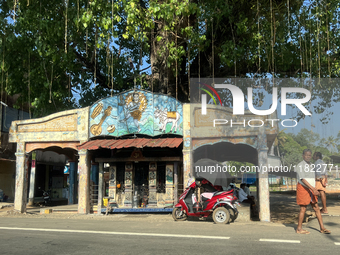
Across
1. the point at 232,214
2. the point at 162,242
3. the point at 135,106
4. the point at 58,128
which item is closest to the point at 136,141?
the point at 135,106

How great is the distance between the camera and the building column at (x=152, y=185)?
15562 millimetres

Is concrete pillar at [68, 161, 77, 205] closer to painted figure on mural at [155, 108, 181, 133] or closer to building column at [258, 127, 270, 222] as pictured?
painted figure on mural at [155, 108, 181, 133]

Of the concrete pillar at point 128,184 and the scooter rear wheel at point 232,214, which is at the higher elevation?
the concrete pillar at point 128,184

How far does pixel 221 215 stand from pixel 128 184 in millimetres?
6091

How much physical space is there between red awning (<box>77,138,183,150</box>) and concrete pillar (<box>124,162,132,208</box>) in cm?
209

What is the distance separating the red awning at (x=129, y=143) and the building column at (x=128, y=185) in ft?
6.86

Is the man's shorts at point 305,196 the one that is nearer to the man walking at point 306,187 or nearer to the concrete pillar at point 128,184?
the man walking at point 306,187

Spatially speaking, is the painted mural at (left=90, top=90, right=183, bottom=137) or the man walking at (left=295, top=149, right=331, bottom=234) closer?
A: the man walking at (left=295, top=149, right=331, bottom=234)

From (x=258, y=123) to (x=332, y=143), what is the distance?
4.31m

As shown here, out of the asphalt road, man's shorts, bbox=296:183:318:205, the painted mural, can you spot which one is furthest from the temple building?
the asphalt road

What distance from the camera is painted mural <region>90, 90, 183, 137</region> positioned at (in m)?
14.2

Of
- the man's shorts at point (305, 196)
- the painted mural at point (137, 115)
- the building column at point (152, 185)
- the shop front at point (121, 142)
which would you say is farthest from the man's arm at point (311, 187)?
the building column at point (152, 185)

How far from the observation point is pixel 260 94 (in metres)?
18.6

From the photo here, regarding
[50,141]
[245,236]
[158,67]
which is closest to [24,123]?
[50,141]
